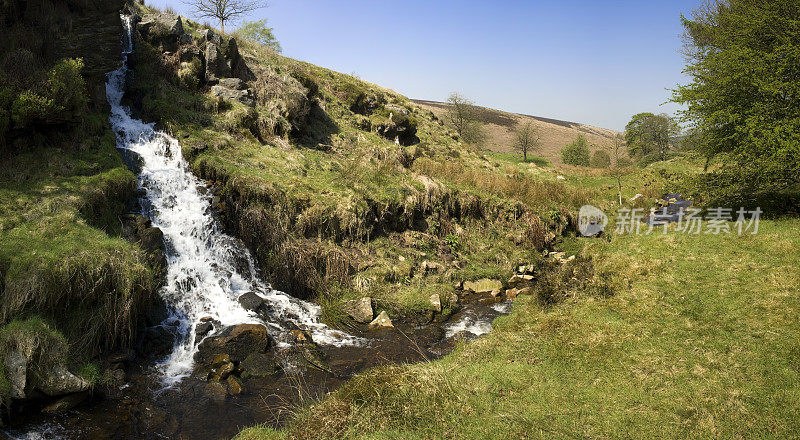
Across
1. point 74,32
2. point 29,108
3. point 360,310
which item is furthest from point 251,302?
point 74,32

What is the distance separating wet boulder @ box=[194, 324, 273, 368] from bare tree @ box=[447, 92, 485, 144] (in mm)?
48480

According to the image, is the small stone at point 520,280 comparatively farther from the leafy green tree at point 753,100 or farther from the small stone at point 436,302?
the leafy green tree at point 753,100

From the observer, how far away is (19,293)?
798 centimetres

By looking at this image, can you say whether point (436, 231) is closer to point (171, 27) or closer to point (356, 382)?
point (356, 382)

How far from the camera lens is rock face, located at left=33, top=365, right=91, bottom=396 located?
24.4 feet

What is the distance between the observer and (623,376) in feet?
23.2

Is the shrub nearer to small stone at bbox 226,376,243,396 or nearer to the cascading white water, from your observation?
the cascading white water

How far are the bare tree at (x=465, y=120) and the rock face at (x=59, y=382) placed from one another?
170ft

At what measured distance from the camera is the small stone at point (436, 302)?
13.7 m

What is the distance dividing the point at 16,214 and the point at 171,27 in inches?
626

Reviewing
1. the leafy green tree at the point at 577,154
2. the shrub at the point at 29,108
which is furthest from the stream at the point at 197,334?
the leafy green tree at the point at 577,154

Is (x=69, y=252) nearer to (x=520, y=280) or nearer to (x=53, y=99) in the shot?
(x=53, y=99)

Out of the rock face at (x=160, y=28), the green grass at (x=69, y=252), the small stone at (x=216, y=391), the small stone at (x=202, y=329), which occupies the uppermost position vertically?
the rock face at (x=160, y=28)
